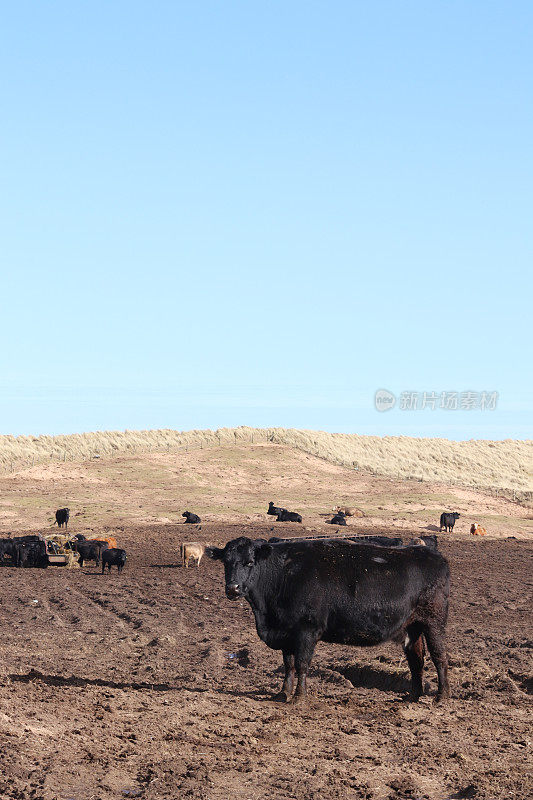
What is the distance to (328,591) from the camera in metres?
12.2

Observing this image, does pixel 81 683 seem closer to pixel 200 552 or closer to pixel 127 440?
pixel 200 552

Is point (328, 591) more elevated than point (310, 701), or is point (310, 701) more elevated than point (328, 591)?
point (328, 591)

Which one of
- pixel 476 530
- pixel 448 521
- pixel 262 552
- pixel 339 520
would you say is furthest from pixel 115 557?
pixel 476 530

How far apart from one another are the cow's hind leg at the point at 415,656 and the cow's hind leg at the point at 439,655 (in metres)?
0.16

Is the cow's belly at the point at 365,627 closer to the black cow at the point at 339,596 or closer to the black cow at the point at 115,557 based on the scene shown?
the black cow at the point at 339,596

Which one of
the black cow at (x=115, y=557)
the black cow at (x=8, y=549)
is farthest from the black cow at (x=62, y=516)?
the black cow at (x=115, y=557)

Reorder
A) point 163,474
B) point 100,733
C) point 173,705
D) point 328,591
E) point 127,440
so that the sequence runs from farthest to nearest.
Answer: point 127,440, point 163,474, point 328,591, point 173,705, point 100,733

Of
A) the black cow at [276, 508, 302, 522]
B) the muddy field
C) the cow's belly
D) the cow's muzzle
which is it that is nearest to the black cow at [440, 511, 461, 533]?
the black cow at [276, 508, 302, 522]

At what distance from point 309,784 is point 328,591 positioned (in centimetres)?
367

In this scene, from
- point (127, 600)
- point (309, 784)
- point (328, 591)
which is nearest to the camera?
point (309, 784)

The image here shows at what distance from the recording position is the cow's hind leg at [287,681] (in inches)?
476

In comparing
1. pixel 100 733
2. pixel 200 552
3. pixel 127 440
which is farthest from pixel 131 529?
pixel 127 440

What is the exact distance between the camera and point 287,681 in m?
12.2

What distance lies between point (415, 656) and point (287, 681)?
188 cm
